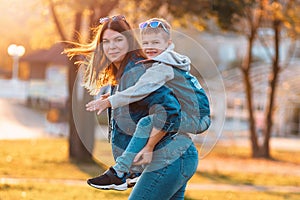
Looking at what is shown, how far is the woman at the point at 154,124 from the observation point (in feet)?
12.5

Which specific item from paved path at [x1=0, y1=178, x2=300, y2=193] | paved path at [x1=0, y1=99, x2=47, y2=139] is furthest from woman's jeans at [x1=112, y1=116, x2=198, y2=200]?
paved path at [x1=0, y1=99, x2=47, y2=139]

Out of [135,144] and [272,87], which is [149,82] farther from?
[272,87]

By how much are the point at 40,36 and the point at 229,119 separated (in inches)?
755

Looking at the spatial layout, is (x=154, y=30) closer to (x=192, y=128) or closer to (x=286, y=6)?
(x=192, y=128)

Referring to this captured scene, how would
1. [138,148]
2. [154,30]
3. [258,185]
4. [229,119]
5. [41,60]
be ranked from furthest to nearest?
[41,60], [229,119], [258,185], [154,30], [138,148]

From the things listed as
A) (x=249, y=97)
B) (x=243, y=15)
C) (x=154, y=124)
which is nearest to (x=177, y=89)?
(x=154, y=124)

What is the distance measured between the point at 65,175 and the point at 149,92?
30.7ft

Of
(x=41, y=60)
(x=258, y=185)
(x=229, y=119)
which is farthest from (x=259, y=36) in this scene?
(x=41, y=60)

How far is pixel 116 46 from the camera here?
4117 millimetres

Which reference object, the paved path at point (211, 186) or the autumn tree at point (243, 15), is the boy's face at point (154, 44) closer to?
the paved path at point (211, 186)

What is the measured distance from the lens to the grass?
959cm

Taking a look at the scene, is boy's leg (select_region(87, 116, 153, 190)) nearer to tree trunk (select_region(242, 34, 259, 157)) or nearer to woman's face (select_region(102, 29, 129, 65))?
woman's face (select_region(102, 29, 129, 65))

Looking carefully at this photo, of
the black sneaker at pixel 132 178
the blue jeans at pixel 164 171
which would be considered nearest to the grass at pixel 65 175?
the black sneaker at pixel 132 178

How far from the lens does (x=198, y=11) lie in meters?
15.8
